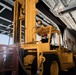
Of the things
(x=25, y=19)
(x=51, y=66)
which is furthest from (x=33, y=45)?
(x=25, y=19)

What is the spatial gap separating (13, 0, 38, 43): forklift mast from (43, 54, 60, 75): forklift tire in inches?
38.1

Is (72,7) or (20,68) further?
(72,7)

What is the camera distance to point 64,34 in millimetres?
11688

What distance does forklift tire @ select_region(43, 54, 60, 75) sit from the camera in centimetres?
415

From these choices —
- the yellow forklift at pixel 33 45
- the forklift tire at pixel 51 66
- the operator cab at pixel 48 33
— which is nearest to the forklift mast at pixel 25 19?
the yellow forklift at pixel 33 45

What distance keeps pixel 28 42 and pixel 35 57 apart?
2.28 feet

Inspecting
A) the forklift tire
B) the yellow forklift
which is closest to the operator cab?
the yellow forklift

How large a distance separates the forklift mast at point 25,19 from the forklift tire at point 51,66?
97 centimetres

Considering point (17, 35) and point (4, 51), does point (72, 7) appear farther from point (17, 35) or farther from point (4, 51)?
point (4, 51)

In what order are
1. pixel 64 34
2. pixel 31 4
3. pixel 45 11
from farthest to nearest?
pixel 64 34, pixel 45 11, pixel 31 4

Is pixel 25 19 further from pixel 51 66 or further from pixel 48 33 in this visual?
pixel 51 66

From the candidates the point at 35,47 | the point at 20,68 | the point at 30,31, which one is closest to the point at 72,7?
the point at 30,31

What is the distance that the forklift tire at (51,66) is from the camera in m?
4.15

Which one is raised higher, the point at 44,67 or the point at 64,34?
the point at 64,34
